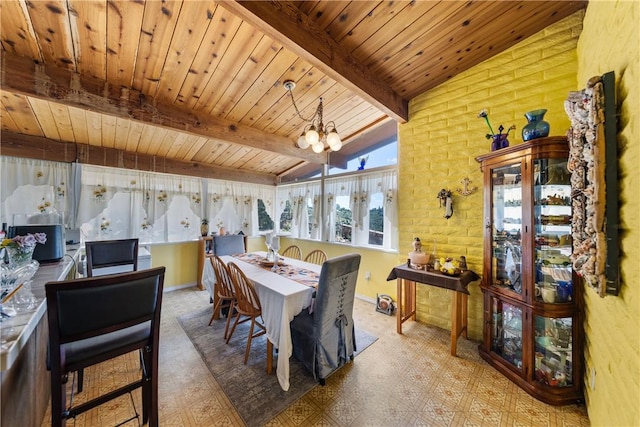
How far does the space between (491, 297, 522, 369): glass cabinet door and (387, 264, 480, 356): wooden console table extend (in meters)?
0.28

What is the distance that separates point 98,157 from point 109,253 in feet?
5.90

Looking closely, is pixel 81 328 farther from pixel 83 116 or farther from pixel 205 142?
pixel 205 142

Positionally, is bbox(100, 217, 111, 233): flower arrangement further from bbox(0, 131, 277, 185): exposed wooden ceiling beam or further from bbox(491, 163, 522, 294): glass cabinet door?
bbox(491, 163, 522, 294): glass cabinet door

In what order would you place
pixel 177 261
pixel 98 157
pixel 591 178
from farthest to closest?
pixel 177 261
pixel 98 157
pixel 591 178

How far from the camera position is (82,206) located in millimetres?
3227

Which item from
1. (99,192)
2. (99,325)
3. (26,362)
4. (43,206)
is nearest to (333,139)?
→ (99,325)

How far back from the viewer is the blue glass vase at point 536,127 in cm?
181

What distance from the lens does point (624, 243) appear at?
0.99 meters

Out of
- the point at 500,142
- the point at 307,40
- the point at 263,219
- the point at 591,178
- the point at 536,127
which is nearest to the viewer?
the point at 591,178

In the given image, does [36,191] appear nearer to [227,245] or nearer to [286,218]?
[227,245]

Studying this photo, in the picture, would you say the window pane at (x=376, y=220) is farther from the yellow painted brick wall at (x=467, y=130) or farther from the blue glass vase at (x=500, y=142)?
the blue glass vase at (x=500, y=142)

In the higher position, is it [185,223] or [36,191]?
[36,191]

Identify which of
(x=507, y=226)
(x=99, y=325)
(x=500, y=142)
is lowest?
(x=99, y=325)

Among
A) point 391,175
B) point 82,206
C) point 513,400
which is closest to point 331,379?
point 513,400
